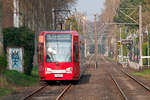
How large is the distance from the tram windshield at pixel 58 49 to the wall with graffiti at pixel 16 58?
4.54 metres

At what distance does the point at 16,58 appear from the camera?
28.2 meters

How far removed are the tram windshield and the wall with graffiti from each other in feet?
14.9

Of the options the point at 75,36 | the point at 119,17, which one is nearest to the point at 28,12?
the point at 75,36

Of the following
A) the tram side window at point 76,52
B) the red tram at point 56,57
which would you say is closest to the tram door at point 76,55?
the tram side window at point 76,52

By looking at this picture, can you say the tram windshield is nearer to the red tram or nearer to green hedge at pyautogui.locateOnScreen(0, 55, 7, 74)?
the red tram

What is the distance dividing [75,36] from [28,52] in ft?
17.0

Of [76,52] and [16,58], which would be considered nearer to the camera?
A: [76,52]

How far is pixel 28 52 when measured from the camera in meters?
28.6

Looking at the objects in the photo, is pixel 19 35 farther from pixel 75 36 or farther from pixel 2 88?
pixel 2 88

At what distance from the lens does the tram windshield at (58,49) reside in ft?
78.4

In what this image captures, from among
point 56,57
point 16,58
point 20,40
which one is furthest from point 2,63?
point 20,40

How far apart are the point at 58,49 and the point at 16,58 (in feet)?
16.9

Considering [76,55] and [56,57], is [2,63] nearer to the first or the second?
[56,57]

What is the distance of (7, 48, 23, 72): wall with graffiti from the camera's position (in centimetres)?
2803
